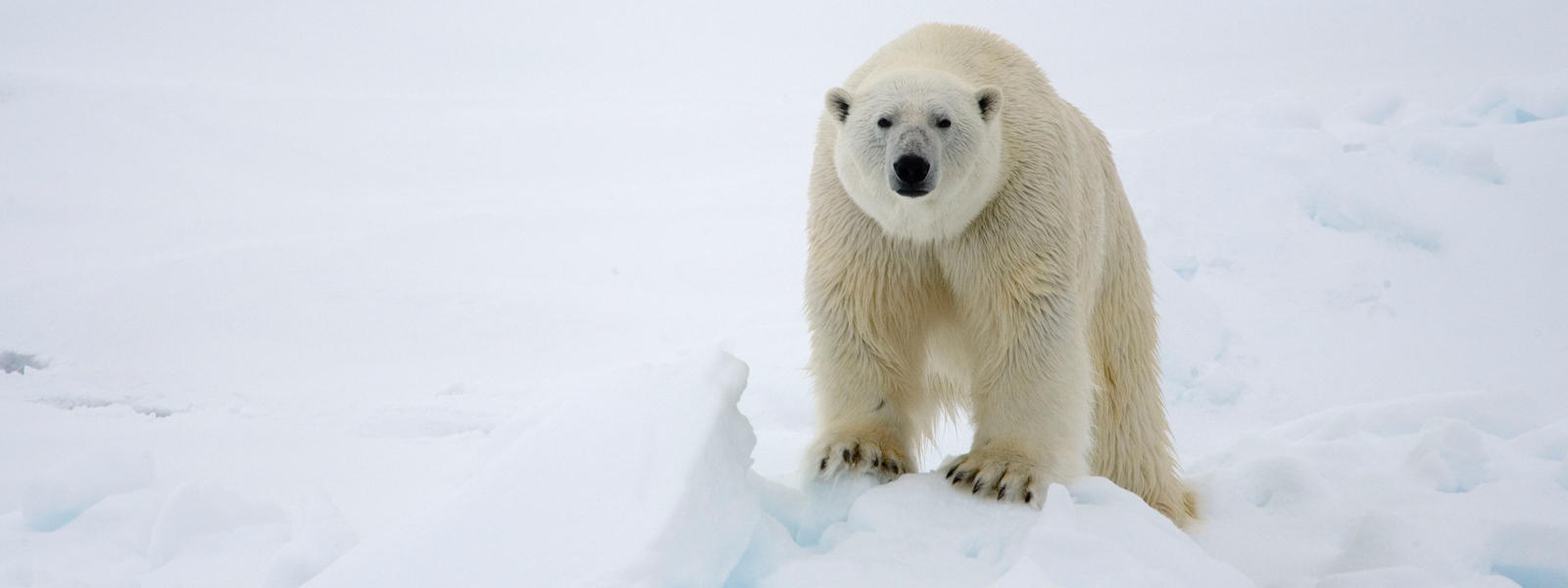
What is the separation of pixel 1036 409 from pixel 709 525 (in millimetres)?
1059

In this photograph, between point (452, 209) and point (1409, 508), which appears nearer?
point (1409, 508)

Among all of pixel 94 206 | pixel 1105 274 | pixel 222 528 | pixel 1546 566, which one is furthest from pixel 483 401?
pixel 94 206

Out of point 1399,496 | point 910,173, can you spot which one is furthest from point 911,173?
point 1399,496

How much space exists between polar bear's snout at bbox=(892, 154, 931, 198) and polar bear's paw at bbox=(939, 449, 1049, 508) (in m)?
0.74

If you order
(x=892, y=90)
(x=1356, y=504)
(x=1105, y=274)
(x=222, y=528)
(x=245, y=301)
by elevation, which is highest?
(x=892, y=90)

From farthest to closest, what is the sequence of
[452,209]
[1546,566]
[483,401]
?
[452,209] → [483,401] → [1546,566]

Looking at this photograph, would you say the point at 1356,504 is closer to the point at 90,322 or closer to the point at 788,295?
the point at 788,295

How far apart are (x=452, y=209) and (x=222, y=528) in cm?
922

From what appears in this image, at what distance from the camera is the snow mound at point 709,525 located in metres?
2.13

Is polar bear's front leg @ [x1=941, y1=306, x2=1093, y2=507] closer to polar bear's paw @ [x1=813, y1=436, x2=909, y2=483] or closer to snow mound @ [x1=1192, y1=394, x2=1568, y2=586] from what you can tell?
polar bear's paw @ [x1=813, y1=436, x2=909, y2=483]

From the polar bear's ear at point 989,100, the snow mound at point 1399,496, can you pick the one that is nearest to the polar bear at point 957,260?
the polar bear's ear at point 989,100

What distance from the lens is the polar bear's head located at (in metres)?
2.62

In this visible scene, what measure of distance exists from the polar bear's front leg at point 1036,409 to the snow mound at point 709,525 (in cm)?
14

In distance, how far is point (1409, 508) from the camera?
139 inches
